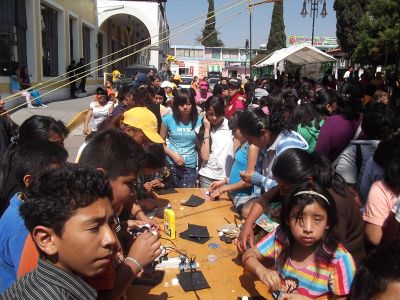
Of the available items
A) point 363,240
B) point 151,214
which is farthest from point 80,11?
point 363,240

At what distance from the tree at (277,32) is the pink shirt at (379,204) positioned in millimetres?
56291

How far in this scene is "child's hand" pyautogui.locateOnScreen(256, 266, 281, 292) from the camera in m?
1.79

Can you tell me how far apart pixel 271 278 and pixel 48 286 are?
1.06 meters

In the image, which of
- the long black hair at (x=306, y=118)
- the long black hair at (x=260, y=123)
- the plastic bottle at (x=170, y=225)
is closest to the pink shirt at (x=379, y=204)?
the long black hair at (x=260, y=123)

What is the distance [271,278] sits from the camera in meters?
1.80

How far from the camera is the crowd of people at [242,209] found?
1190mm

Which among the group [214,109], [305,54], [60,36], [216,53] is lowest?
[214,109]

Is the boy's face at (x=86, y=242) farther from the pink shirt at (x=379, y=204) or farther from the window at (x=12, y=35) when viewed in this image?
the window at (x=12, y=35)

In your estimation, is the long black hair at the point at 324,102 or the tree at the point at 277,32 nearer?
the long black hair at the point at 324,102

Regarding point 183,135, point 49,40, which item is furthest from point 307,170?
point 49,40

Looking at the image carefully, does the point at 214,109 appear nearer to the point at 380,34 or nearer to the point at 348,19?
the point at 380,34

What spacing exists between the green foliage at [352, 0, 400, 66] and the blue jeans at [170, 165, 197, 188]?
40.0ft

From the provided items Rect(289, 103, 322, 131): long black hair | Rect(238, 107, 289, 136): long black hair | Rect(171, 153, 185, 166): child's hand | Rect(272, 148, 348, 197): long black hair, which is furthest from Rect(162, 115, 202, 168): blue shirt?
Rect(272, 148, 348, 197): long black hair

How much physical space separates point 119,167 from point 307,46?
1501 cm
